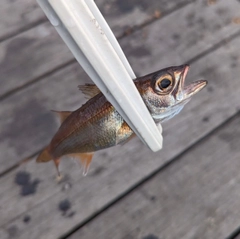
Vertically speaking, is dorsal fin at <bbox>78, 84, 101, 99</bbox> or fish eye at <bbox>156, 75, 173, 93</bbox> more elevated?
dorsal fin at <bbox>78, 84, 101, 99</bbox>

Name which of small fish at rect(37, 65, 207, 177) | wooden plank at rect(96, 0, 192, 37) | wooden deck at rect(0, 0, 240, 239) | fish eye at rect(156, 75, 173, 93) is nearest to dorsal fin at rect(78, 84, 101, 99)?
small fish at rect(37, 65, 207, 177)

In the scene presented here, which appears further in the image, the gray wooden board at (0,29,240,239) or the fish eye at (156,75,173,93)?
the gray wooden board at (0,29,240,239)

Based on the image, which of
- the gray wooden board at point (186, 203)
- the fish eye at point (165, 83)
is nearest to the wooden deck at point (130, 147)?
the gray wooden board at point (186, 203)

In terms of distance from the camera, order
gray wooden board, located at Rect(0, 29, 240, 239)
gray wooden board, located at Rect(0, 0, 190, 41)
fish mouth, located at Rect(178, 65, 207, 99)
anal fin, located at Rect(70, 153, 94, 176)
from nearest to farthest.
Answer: fish mouth, located at Rect(178, 65, 207, 99) < anal fin, located at Rect(70, 153, 94, 176) < gray wooden board, located at Rect(0, 29, 240, 239) < gray wooden board, located at Rect(0, 0, 190, 41)

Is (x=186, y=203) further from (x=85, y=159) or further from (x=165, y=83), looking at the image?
(x=165, y=83)

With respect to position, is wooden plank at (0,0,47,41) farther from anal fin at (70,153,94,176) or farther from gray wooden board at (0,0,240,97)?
anal fin at (70,153,94,176)

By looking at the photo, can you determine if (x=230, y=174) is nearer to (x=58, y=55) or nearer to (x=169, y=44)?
(x=169, y=44)

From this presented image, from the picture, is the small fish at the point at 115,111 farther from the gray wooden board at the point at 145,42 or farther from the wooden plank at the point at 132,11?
the wooden plank at the point at 132,11

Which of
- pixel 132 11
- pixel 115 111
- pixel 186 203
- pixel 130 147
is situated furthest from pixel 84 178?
pixel 132 11
